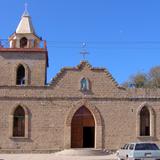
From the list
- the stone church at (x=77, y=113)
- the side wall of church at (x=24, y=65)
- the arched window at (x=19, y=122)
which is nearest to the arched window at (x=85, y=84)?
the stone church at (x=77, y=113)

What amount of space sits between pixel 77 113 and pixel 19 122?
183 inches

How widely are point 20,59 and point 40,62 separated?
169cm

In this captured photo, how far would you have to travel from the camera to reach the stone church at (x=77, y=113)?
1464 inches

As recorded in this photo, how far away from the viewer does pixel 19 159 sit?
Answer: 31.0 m

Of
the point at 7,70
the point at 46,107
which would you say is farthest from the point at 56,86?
the point at 7,70

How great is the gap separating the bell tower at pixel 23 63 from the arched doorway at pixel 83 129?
4.12 m

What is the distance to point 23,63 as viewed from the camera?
39.3 metres

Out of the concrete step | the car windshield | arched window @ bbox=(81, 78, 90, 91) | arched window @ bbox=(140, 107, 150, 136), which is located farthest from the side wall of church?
the car windshield

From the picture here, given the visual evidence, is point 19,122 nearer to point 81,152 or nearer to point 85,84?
point 81,152

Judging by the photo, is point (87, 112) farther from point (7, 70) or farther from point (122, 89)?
point (7, 70)

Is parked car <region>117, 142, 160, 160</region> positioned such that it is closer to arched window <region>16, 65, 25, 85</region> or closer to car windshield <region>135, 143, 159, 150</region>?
car windshield <region>135, 143, 159, 150</region>

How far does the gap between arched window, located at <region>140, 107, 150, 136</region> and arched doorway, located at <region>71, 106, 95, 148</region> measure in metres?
3.95

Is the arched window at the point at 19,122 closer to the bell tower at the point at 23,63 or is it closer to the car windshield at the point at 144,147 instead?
the bell tower at the point at 23,63

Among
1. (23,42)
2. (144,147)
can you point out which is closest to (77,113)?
(23,42)
